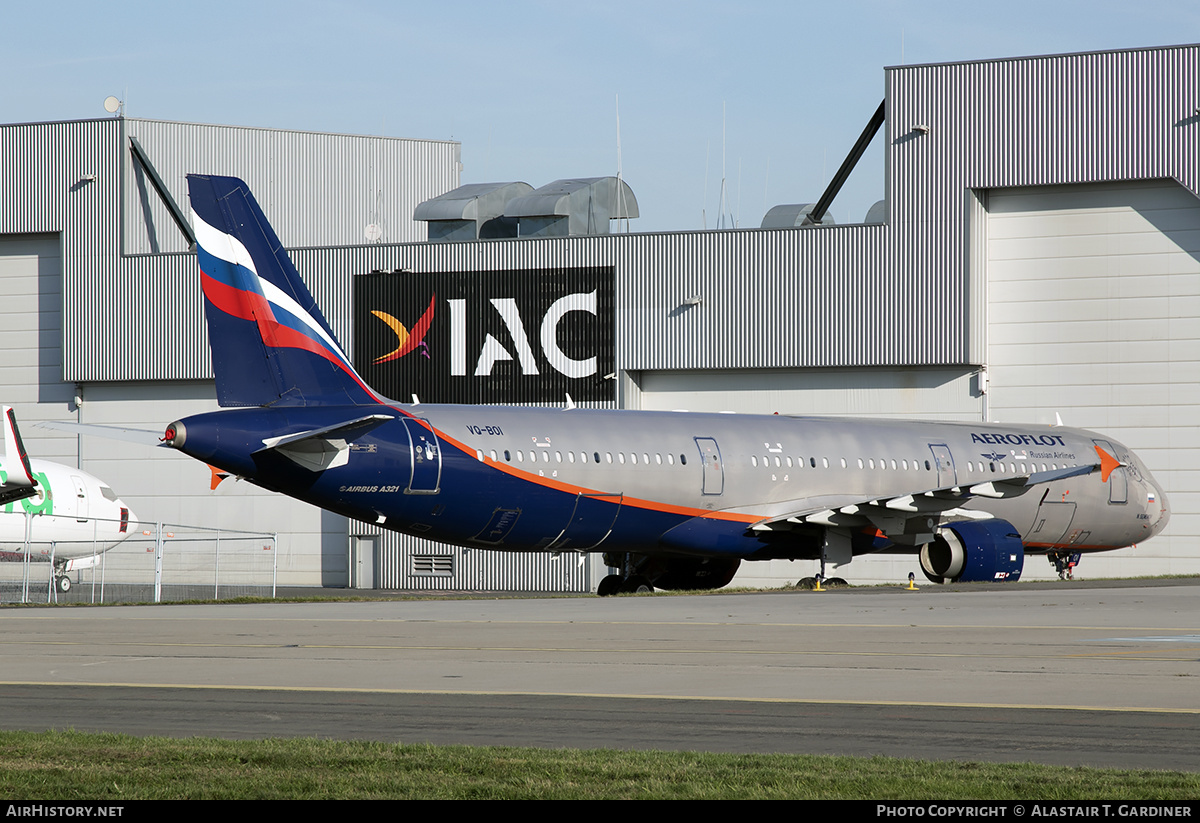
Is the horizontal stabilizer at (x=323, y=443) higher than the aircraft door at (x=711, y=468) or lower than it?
higher

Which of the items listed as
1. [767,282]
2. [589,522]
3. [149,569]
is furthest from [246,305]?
[149,569]

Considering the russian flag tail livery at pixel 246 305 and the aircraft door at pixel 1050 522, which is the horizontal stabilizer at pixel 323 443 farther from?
the aircraft door at pixel 1050 522

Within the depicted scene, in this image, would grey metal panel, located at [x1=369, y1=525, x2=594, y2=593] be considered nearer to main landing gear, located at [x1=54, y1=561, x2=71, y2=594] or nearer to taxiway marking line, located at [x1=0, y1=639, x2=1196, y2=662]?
main landing gear, located at [x1=54, y1=561, x2=71, y2=594]

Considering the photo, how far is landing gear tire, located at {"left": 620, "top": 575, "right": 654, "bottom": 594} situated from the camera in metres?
Result: 32.5

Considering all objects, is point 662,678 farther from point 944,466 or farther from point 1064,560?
point 1064,560

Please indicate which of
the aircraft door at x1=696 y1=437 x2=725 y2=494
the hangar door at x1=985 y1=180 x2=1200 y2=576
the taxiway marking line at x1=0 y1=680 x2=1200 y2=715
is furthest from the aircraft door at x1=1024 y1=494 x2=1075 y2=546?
the taxiway marking line at x1=0 y1=680 x2=1200 y2=715

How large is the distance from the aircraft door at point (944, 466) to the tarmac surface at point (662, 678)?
498 inches

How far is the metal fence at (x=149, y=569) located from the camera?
43.1 metres

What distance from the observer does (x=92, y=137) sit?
51094mm

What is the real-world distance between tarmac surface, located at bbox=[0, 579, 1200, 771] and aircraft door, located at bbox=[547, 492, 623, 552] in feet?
21.6

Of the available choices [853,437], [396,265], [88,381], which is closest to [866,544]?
[853,437]

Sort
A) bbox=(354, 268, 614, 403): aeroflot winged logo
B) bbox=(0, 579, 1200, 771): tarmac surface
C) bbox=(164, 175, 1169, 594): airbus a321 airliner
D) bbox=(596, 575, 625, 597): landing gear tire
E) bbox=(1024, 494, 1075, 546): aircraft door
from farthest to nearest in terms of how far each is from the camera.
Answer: bbox=(354, 268, 614, 403): aeroflot winged logo, bbox=(1024, 494, 1075, 546): aircraft door, bbox=(596, 575, 625, 597): landing gear tire, bbox=(164, 175, 1169, 594): airbus a321 airliner, bbox=(0, 579, 1200, 771): tarmac surface

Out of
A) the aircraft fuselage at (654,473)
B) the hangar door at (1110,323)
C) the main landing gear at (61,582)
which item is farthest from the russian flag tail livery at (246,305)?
the hangar door at (1110,323)
